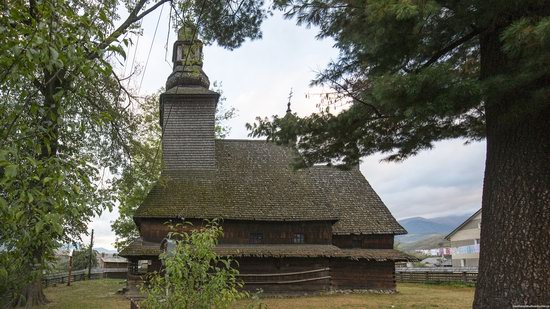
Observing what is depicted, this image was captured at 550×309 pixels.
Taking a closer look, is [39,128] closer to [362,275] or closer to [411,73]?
[411,73]

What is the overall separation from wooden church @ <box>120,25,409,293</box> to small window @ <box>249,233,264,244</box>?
0.16 feet

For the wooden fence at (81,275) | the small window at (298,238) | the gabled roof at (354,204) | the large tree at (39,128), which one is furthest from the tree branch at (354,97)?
the wooden fence at (81,275)

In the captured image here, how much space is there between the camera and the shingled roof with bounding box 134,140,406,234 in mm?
19984

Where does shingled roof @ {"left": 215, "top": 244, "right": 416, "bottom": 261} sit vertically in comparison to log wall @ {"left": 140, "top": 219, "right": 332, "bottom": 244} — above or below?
below

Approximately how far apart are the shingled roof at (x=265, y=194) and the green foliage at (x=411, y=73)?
977 centimetres

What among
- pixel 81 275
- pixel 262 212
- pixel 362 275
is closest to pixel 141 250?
pixel 262 212

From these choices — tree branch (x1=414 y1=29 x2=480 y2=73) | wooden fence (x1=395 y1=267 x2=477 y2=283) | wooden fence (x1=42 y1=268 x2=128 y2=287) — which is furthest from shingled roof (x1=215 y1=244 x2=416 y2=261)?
wooden fence (x1=42 y1=268 x2=128 y2=287)

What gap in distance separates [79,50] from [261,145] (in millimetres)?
22140

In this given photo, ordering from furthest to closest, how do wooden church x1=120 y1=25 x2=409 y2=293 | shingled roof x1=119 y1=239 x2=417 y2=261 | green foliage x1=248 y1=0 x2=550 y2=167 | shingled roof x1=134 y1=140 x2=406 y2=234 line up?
shingled roof x1=134 y1=140 x2=406 y2=234, wooden church x1=120 y1=25 x2=409 y2=293, shingled roof x1=119 y1=239 x2=417 y2=261, green foliage x1=248 y1=0 x2=550 y2=167

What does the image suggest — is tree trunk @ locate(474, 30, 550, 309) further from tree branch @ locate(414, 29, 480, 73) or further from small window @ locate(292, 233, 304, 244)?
small window @ locate(292, 233, 304, 244)

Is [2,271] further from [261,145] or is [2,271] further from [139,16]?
[261,145]

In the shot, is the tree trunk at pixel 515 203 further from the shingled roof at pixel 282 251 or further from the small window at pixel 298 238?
the small window at pixel 298 238

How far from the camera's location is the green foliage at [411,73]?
5.27m

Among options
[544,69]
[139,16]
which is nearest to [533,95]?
[544,69]
